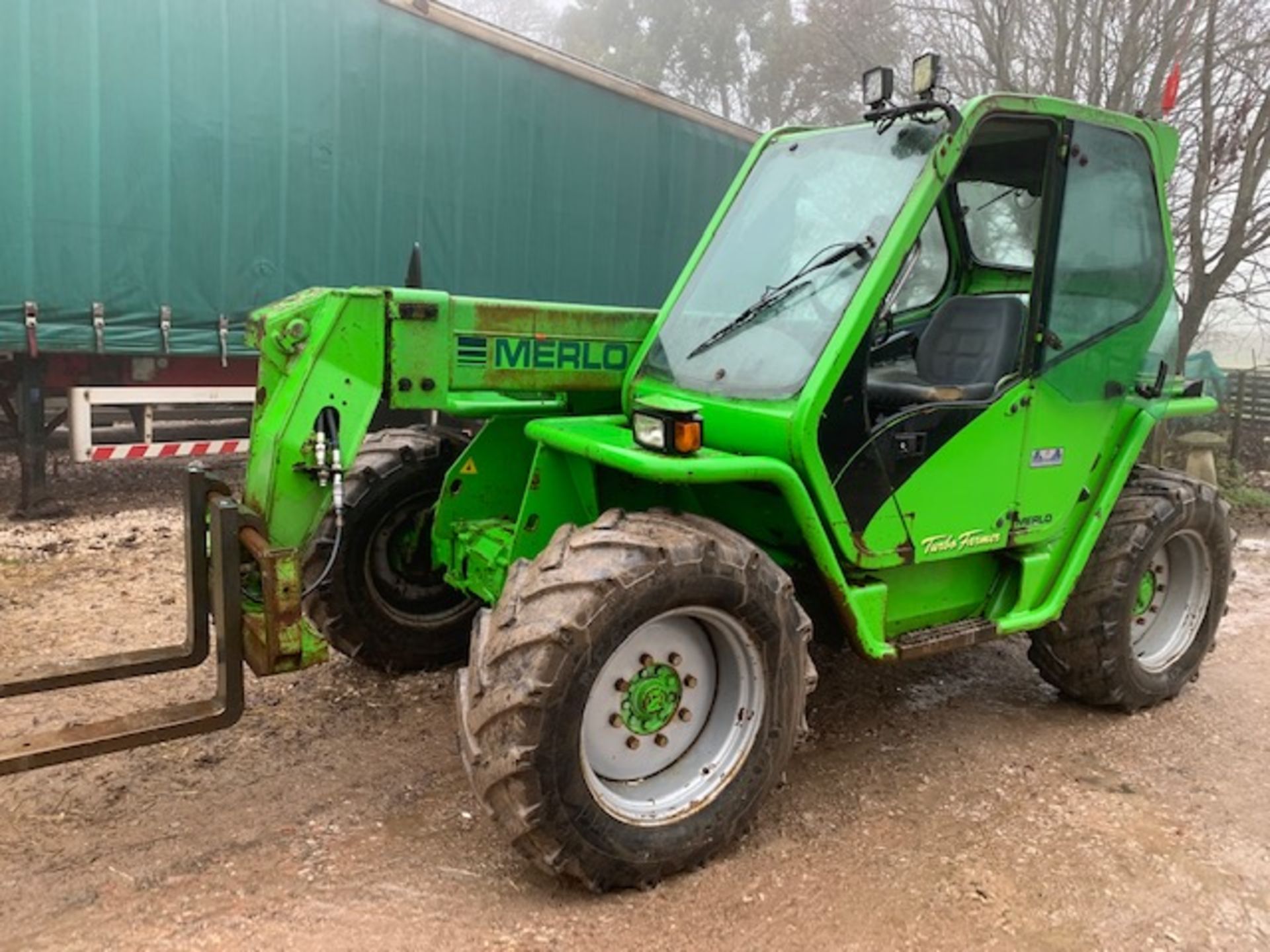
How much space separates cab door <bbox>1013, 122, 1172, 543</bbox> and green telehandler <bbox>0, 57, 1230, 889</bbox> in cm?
1

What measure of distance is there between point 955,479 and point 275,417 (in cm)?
236

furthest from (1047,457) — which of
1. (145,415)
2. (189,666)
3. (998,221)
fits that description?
(145,415)

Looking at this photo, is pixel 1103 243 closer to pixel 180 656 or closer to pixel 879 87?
pixel 879 87

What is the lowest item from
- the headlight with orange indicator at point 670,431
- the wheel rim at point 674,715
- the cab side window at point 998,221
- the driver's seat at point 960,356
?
the wheel rim at point 674,715

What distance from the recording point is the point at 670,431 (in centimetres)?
296

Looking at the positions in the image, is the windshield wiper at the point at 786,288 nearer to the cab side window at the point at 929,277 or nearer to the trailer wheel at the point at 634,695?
the trailer wheel at the point at 634,695

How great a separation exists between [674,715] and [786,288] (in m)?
1.51

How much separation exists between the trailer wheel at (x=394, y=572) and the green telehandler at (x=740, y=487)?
0.04ft

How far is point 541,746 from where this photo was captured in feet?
8.86

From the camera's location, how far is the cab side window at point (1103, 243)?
3.75 meters

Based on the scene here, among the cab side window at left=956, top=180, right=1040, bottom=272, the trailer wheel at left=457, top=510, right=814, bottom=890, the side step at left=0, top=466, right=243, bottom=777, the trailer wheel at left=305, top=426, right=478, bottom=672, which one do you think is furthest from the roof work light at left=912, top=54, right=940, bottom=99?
the side step at left=0, top=466, right=243, bottom=777

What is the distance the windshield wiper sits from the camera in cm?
337

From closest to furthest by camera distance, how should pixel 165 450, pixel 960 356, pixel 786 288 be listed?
pixel 786 288 → pixel 960 356 → pixel 165 450

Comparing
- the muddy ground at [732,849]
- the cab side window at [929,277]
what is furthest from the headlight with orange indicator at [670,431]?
the cab side window at [929,277]
